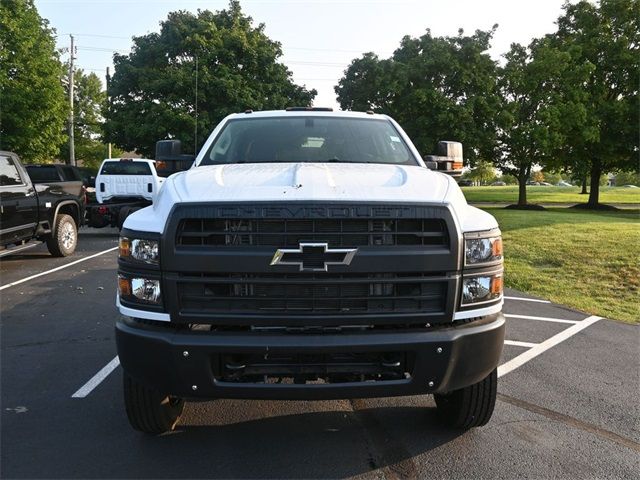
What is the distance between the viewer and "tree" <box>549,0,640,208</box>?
94.9 feet

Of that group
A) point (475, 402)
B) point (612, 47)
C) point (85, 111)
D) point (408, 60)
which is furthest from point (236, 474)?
point (85, 111)

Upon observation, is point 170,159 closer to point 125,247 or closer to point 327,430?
point 125,247

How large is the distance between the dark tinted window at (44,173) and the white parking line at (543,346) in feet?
37.3

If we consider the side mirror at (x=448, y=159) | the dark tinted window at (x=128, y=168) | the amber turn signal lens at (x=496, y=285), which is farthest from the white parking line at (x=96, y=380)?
the dark tinted window at (x=128, y=168)

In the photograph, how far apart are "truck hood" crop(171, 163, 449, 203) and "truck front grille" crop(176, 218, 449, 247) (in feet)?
0.39

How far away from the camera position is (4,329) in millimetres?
5867

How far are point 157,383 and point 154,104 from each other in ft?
95.0

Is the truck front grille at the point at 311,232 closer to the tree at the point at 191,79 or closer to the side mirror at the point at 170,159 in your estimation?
the side mirror at the point at 170,159

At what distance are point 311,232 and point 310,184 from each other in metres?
0.37

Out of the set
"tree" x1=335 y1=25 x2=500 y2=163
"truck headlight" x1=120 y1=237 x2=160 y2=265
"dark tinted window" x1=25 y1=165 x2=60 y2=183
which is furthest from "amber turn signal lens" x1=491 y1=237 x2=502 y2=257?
"tree" x1=335 y1=25 x2=500 y2=163

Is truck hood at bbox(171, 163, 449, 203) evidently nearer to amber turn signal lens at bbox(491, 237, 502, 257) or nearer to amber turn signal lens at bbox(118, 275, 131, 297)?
amber turn signal lens at bbox(491, 237, 502, 257)

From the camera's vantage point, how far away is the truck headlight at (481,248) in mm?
2865

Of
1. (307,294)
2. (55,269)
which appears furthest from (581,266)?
(55,269)

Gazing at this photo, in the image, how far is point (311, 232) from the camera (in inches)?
109
